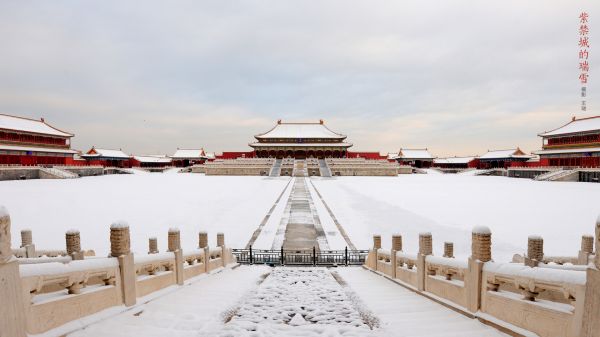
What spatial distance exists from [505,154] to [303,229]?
73701 mm

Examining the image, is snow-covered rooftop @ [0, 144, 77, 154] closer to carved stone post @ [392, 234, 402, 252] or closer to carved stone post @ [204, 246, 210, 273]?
carved stone post @ [204, 246, 210, 273]

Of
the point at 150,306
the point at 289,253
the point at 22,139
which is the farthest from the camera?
the point at 22,139

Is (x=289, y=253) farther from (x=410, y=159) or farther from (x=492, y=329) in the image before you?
(x=410, y=159)

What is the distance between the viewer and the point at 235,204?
23.8 m

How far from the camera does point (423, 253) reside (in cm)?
670

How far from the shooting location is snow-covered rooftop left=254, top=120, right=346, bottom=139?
6956cm

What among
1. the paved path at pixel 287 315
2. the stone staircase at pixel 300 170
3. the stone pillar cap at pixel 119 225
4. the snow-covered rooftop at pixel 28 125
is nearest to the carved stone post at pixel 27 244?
the paved path at pixel 287 315

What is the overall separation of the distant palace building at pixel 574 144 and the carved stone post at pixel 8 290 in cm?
6252

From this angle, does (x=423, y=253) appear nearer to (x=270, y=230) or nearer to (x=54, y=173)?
(x=270, y=230)

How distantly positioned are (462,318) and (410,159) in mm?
85805

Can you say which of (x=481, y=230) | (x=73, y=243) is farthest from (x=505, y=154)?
(x=73, y=243)

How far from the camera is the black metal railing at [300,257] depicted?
12008 millimetres

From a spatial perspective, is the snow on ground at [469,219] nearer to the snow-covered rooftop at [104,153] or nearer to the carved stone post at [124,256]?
the carved stone post at [124,256]

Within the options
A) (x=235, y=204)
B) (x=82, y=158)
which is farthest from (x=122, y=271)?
(x=82, y=158)
